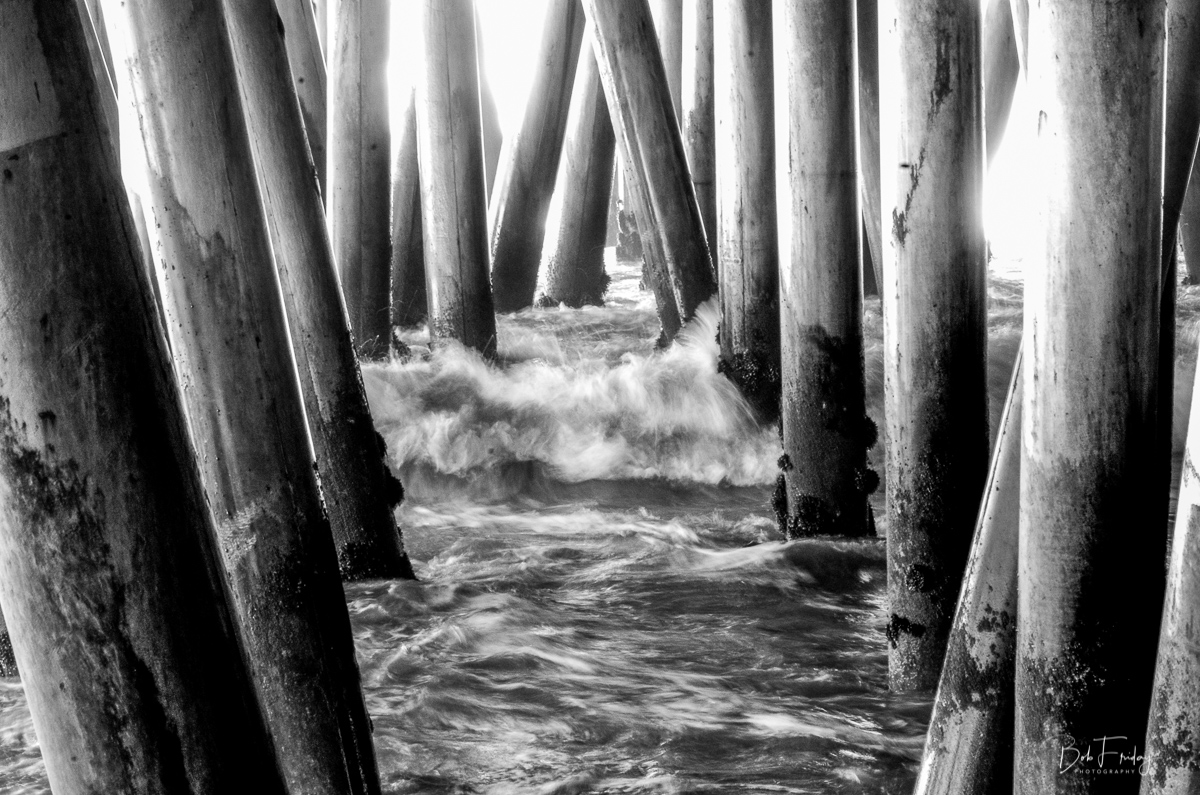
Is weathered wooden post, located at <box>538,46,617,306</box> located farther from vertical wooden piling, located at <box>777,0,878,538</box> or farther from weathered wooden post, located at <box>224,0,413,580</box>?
weathered wooden post, located at <box>224,0,413,580</box>

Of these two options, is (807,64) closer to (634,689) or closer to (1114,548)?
(634,689)

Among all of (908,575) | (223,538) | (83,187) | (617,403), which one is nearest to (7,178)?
(83,187)

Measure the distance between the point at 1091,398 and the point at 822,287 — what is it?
2003mm

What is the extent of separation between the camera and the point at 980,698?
2086mm

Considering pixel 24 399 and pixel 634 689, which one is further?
pixel 634 689

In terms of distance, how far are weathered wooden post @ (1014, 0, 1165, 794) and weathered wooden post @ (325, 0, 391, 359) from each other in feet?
14.0

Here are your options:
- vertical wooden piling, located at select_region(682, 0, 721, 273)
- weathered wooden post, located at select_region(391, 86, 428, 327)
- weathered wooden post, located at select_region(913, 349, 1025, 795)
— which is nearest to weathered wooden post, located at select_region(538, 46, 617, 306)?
vertical wooden piling, located at select_region(682, 0, 721, 273)

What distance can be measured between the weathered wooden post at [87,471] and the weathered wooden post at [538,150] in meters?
5.72

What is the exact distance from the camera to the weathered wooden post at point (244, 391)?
2.17 metres

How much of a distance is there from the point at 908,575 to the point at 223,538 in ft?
5.21

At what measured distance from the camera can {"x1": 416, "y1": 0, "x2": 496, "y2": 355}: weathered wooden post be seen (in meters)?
5.53

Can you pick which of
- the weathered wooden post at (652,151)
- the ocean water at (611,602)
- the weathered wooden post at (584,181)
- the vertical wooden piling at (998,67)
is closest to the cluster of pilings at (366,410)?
the ocean water at (611,602)

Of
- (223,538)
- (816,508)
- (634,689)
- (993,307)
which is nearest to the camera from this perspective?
(223,538)

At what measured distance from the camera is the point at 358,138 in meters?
5.69
